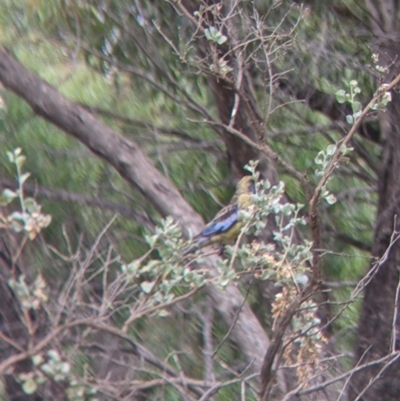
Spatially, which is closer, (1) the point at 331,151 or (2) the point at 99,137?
(1) the point at 331,151

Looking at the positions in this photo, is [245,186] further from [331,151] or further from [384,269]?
[331,151]

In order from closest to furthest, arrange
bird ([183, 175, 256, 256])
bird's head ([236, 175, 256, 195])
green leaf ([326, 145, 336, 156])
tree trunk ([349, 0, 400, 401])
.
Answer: green leaf ([326, 145, 336, 156]), bird ([183, 175, 256, 256]), bird's head ([236, 175, 256, 195]), tree trunk ([349, 0, 400, 401])

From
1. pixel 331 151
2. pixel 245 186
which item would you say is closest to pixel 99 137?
pixel 245 186

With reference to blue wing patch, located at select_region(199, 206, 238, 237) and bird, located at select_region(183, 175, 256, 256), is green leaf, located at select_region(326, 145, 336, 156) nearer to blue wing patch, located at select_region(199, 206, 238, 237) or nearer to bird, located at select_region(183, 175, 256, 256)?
bird, located at select_region(183, 175, 256, 256)

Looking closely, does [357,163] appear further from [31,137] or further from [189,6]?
[31,137]

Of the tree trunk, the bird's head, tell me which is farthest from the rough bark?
the tree trunk

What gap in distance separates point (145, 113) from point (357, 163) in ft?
4.55

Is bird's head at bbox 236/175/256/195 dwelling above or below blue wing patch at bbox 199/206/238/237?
below

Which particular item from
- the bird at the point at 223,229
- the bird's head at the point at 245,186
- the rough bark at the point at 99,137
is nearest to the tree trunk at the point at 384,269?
the bird's head at the point at 245,186

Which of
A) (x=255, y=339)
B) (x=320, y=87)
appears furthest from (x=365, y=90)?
(x=255, y=339)

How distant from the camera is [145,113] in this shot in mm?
5793

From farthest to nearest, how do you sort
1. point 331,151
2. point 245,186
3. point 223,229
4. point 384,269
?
point 384,269 → point 245,186 → point 223,229 → point 331,151

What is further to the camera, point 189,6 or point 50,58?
point 50,58

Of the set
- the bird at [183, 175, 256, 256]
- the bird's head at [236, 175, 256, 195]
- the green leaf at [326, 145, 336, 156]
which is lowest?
the bird's head at [236, 175, 256, 195]
